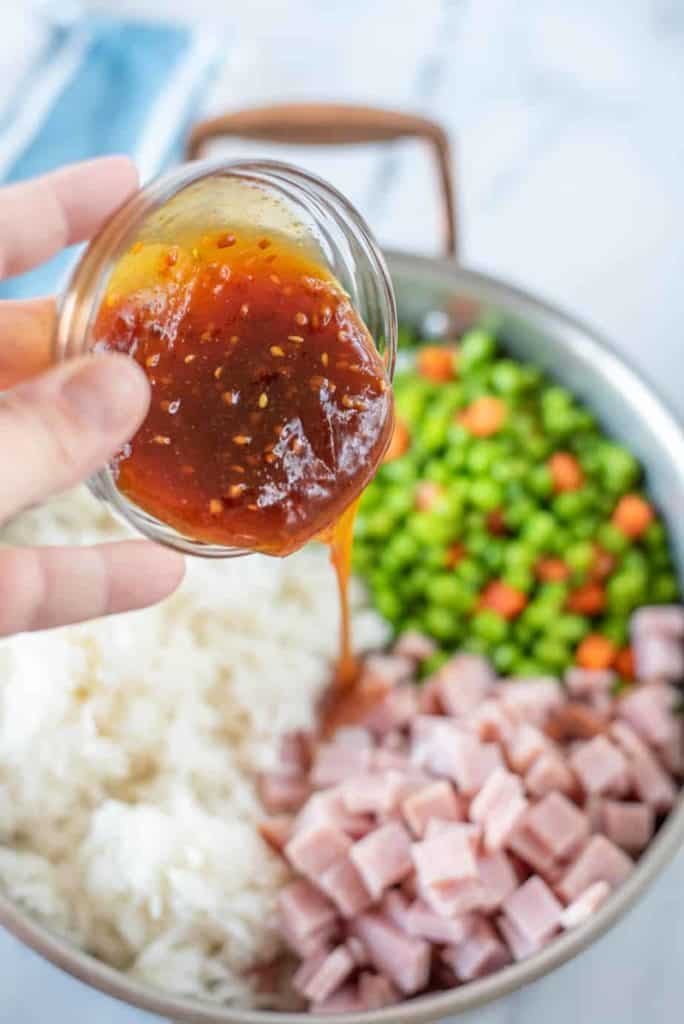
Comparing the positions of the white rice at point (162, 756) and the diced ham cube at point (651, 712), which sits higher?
the diced ham cube at point (651, 712)

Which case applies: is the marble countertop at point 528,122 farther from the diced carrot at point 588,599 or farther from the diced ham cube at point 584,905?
the diced ham cube at point 584,905

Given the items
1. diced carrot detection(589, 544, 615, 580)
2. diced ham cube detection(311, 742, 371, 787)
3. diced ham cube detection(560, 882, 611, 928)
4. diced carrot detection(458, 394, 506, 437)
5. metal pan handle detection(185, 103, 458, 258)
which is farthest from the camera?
diced carrot detection(458, 394, 506, 437)

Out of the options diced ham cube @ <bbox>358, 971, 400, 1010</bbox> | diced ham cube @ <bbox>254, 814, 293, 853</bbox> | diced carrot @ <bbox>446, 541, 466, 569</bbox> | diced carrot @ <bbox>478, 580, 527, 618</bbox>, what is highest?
diced carrot @ <bbox>446, 541, 466, 569</bbox>

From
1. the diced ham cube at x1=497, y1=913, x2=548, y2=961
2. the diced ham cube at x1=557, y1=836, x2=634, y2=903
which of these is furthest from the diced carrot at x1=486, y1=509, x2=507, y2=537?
→ the diced ham cube at x1=497, y1=913, x2=548, y2=961

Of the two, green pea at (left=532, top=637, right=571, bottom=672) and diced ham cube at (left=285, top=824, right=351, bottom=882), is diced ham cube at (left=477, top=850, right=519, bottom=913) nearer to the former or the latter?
diced ham cube at (left=285, top=824, right=351, bottom=882)

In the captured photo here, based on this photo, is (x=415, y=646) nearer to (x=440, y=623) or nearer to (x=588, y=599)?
(x=440, y=623)

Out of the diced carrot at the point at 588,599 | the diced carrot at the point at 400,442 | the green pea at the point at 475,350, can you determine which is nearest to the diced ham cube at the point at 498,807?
the diced carrot at the point at 588,599

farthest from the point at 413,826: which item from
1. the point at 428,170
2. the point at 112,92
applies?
the point at 112,92
